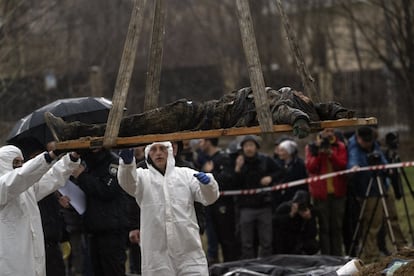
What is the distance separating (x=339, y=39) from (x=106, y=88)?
963 cm

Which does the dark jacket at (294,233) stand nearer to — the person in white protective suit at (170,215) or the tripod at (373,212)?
the tripod at (373,212)

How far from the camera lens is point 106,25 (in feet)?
101

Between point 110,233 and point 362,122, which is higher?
point 362,122

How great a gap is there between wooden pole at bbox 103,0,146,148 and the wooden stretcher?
0.26 feet

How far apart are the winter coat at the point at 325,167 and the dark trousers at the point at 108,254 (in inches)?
157

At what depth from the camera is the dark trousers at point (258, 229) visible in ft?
42.1

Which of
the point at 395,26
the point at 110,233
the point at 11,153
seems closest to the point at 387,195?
the point at 110,233

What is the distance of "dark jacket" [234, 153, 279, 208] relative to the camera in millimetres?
12867

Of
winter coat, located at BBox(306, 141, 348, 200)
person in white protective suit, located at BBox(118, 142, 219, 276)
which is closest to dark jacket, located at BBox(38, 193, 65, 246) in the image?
person in white protective suit, located at BBox(118, 142, 219, 276)

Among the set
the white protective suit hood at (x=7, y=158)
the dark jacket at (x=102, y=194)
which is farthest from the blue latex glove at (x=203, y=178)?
the white protective suit hood at (x=7, y=158)

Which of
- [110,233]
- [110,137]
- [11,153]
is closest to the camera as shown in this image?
[110,137]

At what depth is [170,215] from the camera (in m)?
8.54

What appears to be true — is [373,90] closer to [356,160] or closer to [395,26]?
[395,26]

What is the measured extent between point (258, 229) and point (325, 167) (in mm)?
1251
